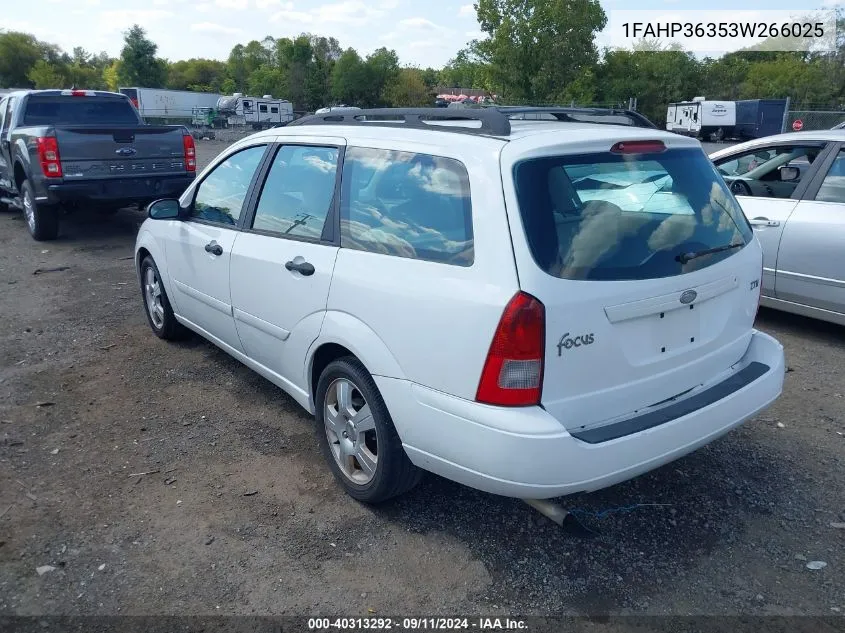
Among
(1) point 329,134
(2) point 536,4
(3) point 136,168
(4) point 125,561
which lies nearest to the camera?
(4) point 125,561

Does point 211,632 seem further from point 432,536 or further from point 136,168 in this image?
point 136,168

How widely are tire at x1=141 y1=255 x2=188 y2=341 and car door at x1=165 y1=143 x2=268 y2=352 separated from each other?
0.41 m

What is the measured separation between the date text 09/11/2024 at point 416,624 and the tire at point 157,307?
3.38 m

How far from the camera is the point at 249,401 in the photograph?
4.65 m

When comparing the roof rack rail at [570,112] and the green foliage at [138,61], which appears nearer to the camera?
the roof rack rail at [570,112]

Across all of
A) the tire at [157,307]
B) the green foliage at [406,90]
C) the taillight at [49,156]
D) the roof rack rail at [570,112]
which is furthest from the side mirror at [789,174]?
the green foliage at [406,90]

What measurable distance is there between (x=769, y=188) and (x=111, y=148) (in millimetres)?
7820

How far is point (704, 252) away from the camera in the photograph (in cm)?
309

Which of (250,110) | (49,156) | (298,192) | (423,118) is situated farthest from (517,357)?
(250,110)

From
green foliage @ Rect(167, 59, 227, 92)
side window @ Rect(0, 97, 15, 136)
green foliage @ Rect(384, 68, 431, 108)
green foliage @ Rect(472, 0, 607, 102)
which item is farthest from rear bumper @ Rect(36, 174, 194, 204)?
green foliage @ Rect(167, 59, 227, 92)

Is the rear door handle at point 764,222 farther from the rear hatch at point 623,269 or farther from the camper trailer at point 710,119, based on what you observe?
the camper trailer at point 710,119

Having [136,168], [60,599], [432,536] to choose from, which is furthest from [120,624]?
[136,168]

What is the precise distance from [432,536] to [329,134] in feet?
6.83

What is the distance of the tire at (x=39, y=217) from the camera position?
9.70 metres
